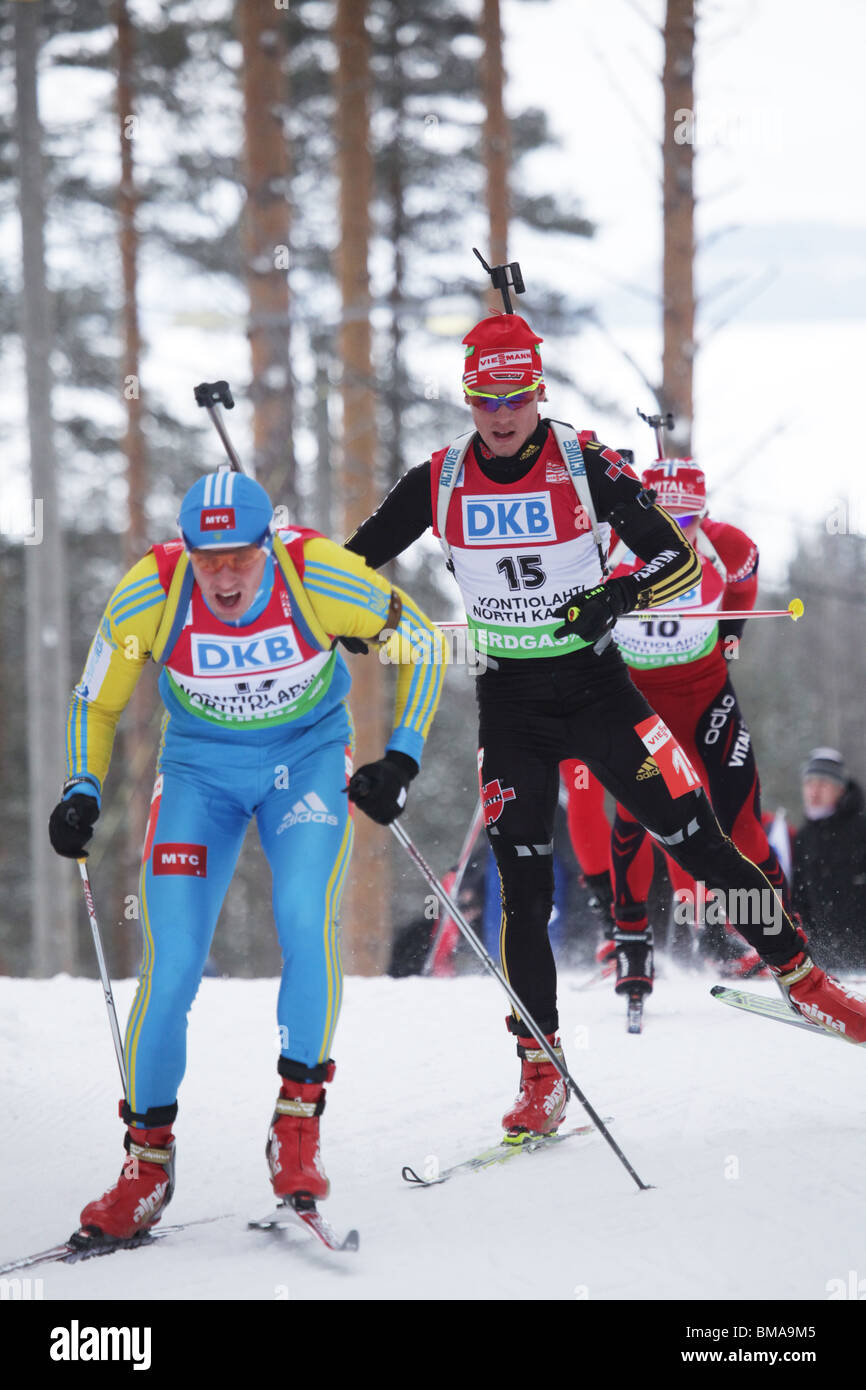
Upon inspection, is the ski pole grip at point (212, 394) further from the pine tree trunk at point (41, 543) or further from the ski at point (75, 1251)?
the pine tree trunk at point (41, 543)

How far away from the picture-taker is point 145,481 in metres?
15.5

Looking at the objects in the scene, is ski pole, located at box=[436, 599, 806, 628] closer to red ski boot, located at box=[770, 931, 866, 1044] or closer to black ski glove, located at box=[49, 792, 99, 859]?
red ski boot, located at box=[770, 931, 866, 1044]

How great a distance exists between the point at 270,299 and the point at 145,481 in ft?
17.3

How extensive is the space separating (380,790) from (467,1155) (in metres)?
1.33

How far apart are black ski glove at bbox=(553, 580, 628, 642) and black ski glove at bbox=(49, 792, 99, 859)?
4.65 feet

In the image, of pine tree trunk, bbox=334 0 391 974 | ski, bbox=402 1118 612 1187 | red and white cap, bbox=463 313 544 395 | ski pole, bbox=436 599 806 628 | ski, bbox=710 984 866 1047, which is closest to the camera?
ski, bbox=402 1118 612 1187

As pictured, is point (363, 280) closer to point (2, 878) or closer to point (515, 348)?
point (515, 348)

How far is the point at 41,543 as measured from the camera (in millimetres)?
12898

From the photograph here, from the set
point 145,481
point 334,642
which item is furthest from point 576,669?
point 145,481

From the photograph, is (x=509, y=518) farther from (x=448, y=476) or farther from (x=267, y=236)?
(x=267, y=236)

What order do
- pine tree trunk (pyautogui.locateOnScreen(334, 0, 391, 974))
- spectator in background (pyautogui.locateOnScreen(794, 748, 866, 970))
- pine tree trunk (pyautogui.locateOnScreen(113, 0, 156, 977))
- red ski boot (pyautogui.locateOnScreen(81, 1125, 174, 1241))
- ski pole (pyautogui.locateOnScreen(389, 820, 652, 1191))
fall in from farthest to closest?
pine tree trunk (pyautogui.locateOnScreen(113, 0, 156, 977)), pine tree trunk (pyautogui.locateOnScreen(334, 0, 391, 974)), spectator in background (pyautogui.locateOnScreen(794, 748, 866, 970)), ski pole (pyautogui.locateOnScreen(389, 820, 652, 1191)), red ski boot (pyautogui.locateOnScreen(81, 1125, 174, 1241))

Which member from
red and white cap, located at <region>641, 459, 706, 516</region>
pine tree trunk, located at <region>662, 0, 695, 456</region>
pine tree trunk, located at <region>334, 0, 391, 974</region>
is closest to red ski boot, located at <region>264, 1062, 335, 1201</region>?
red and white cap, located at <region>641, 459, 706, 516</region>

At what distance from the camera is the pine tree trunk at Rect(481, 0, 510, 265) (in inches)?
469

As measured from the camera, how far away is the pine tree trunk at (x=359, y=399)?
10664 mm
